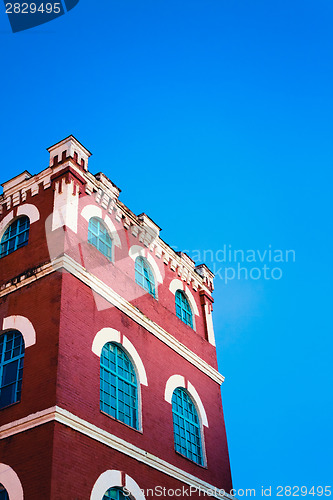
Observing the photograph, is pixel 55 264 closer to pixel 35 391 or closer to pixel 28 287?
pixel 28 287

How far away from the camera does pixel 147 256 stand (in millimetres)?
23531

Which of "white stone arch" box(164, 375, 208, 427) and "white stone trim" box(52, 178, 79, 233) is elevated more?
"white stone trim" box(52, 178, 79, 233)

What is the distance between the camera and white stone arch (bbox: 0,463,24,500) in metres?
15.1

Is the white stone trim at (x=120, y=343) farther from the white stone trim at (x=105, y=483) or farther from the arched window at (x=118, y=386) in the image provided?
the white stone trim at (x=105, y=483)

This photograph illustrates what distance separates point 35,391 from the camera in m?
16.5

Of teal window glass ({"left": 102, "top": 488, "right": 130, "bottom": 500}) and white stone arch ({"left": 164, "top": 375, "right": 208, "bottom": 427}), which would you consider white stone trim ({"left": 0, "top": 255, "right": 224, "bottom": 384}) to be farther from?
teal window glass ({"left": 102, "top": 488, "right": 130, "bottom": 500})

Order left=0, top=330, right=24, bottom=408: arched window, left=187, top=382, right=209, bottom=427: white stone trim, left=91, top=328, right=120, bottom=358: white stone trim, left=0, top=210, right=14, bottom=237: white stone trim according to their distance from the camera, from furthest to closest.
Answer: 1. left=187, top=382, right=209, bottom=427: white stone trim
2. left=0, top=210, right=14, bottom=237: white stone trim
3. left=91, top=328, right=120, bottom=358: white stone trim
4. left=0, top=330, right=24, bottom=408: arched window

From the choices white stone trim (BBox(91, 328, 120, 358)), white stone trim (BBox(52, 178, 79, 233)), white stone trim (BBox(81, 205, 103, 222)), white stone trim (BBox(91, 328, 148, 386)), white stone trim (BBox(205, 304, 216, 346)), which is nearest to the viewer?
white stone trim (BBox(91, 328, 120, 358))

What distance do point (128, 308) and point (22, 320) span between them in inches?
144

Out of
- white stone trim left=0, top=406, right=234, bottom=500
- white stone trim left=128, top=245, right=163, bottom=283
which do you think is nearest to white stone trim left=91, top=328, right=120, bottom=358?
white stone trim left=0, top=406, right=234, bottom=500

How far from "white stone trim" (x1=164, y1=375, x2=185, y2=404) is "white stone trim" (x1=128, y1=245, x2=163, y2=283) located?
3679 millimetres

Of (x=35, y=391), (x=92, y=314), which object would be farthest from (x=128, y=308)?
(x=35, y=391)

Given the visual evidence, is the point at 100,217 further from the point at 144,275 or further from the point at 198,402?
the point at 198,402

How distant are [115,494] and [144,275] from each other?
821cm
